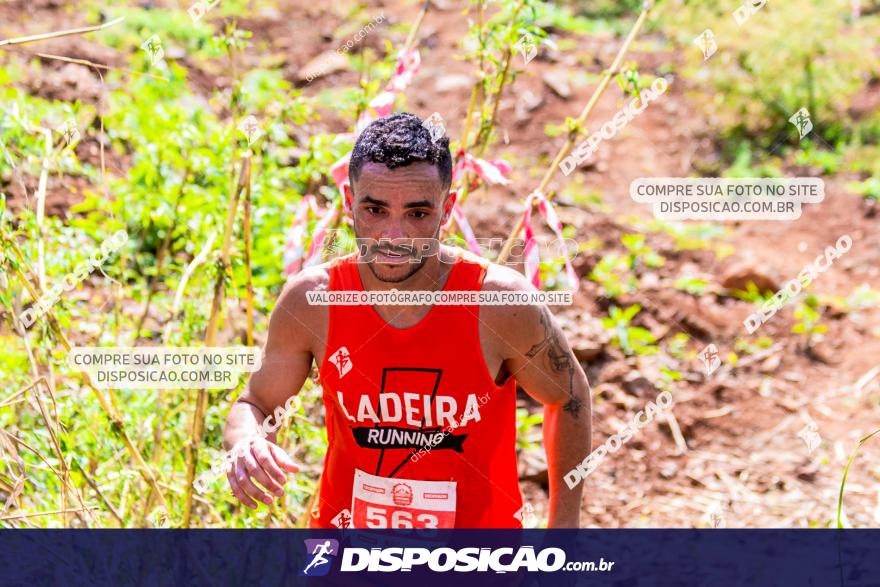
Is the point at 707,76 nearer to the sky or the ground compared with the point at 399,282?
nearer to the sky

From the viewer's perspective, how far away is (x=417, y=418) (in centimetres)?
231

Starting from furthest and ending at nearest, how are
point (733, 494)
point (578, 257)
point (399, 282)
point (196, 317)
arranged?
1. point (578, 257)
2. point (733, 494)
3. point (196, 317)
4. point (399, 282)

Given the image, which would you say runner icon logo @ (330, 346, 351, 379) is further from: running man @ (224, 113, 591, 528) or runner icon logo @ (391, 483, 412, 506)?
runner icon logo @ (391, 483, 412, 506)

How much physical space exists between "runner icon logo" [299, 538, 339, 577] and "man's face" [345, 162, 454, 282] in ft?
1.95

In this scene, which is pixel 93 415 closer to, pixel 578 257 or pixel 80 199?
pixel 80 199

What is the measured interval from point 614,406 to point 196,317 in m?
1.98

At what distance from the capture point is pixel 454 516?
2.35 meters

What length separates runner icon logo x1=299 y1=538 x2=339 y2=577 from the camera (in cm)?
239

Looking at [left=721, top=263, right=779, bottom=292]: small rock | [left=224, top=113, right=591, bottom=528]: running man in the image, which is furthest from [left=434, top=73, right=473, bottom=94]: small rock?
[left=224, top=113, right=591, bottom=528]: running man

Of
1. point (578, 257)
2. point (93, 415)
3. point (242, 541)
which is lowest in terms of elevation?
point (242, 541)

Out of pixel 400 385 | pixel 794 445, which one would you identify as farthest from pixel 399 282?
pixel 794 445

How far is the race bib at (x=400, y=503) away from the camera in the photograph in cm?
233

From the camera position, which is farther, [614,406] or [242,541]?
[614,406]

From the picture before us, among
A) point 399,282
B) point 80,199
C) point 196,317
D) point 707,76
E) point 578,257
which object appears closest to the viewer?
point 399,282
